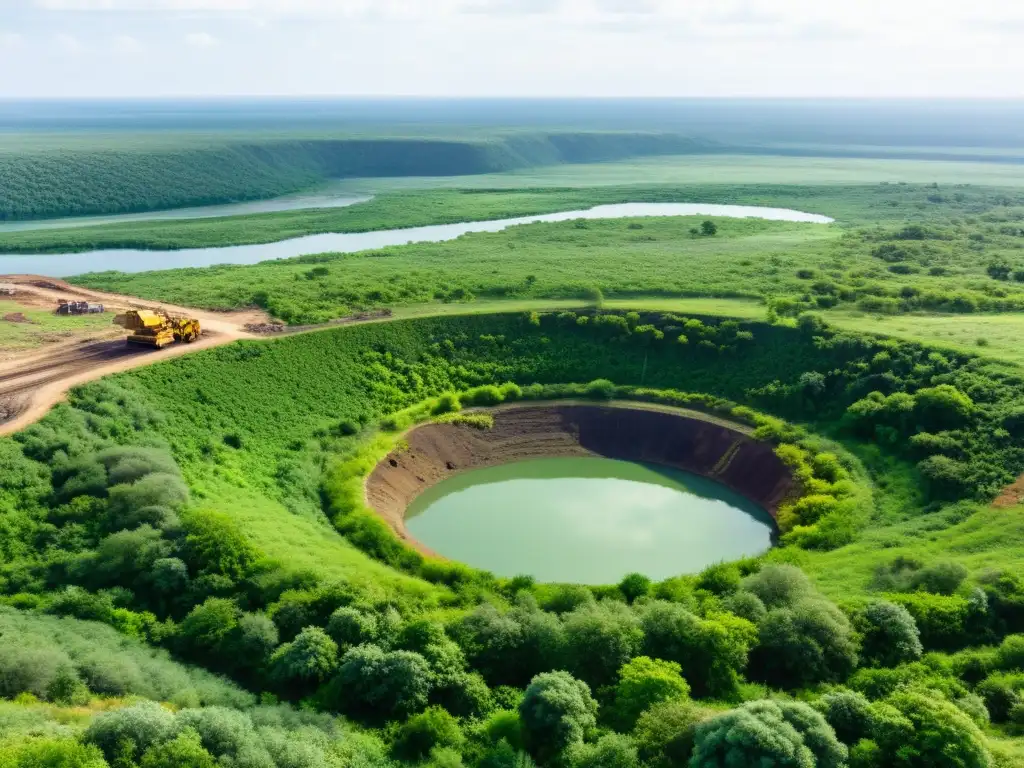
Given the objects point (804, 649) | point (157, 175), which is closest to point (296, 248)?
point (157, 175)

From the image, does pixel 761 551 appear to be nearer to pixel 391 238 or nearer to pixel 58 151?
pixel 391 238

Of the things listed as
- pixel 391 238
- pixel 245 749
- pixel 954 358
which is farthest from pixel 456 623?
pixel 391 238

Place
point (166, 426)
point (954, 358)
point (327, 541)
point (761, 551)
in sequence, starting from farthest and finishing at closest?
point (954, 358), point (166, 426), point (761, 551), point (327, 541)

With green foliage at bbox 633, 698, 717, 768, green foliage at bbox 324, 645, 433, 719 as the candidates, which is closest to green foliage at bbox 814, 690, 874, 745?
green foliage at bbox 633, 698, 717, 768

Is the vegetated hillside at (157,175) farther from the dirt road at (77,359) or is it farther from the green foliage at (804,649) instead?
the green foliage at (804,649)

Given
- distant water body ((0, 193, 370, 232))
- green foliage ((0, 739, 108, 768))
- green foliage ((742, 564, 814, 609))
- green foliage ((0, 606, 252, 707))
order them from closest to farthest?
green foliage ((0, 739, 108, 768)), green foliage ((0, 606, 252, 707)), green foliage ((742, 564, 814, 609)), distant water body ((0, 193, 370, 232))

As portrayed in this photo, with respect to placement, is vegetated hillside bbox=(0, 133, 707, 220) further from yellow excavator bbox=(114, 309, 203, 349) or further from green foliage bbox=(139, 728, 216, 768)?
green foliage bbox=(139, 728, 216, 768)
